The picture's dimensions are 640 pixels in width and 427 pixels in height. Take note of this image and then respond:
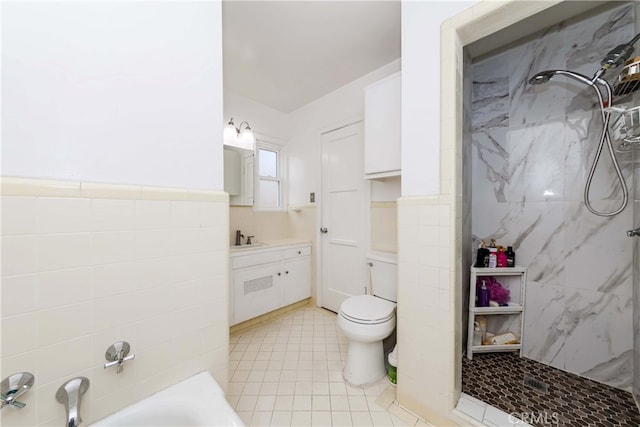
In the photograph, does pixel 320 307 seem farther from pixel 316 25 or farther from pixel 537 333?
pixel 316 25

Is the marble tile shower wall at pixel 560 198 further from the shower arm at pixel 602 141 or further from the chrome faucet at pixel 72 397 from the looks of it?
the chrome faucet at pixel 72 397

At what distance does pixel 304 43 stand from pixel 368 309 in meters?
2.06

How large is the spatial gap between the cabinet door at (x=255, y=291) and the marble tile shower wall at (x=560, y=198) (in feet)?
6.51

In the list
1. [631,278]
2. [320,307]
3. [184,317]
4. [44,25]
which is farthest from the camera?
[320,307]

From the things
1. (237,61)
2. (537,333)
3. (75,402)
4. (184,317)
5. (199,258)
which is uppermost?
(237,61)

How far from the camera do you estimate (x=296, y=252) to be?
2.54 m

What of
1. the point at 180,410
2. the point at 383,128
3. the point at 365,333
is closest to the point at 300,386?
the point at 365,333

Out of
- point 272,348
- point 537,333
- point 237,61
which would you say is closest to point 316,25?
point 237,61

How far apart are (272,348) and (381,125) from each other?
200 cm

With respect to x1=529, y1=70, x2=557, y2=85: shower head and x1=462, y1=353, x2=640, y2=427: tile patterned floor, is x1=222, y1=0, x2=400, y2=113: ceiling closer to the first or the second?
x1=529, y1=70, x2=557, y2=85: shower head

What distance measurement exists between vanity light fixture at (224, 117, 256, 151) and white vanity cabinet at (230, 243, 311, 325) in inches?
44.5

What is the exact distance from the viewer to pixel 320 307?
8.58 ft

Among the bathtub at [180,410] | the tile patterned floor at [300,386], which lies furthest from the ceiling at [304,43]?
the tile patterned floor at [300,386]

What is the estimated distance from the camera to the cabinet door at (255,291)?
2066 millimetres
